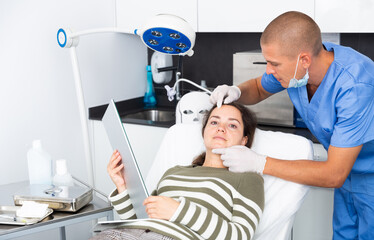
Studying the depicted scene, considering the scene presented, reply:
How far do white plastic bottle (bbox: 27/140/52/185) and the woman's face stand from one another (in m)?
0.59

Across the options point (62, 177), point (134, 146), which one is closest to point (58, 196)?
point (62, 177)

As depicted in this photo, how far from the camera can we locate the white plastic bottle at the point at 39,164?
5.91 ft

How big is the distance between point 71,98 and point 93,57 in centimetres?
27

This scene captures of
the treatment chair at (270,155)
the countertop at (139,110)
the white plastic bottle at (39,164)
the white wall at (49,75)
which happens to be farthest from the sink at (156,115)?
the white plastic bottle at (39,164)

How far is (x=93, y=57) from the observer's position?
273cm

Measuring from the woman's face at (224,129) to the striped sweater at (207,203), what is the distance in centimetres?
10

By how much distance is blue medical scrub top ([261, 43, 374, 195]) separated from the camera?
5.22 ft

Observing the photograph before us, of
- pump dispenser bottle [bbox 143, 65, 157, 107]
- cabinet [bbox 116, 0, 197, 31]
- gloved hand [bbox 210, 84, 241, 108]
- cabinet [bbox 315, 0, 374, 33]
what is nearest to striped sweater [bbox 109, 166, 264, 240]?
gloved hand [bbox 210, 84, 241, 108]

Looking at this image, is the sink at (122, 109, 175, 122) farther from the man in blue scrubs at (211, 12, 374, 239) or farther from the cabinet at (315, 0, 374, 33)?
the man in blue scrubs at (211, 12, 374, 239)

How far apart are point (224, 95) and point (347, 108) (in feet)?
1.65

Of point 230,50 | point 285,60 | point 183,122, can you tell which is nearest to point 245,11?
point 230,50

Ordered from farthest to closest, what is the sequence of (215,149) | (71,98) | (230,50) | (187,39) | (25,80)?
(230,50), (71,98), (25,80), (215,149), (187,39)

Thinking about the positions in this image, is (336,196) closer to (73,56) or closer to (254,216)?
(254,216)

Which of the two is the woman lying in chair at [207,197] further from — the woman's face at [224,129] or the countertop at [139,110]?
the countertop at [139,110]
